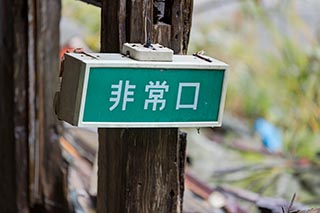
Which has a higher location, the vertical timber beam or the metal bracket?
the metal bracket

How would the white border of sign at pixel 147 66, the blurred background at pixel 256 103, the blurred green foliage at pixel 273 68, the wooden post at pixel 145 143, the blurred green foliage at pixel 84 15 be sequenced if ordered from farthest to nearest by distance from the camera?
the blurred green foliage at pixel 84 15
the blurred green foliage at pixel 273 68
the blurred background at pixel 256 103
the wooden post at pixel 145 143
the white border of sign at pixel 147 66

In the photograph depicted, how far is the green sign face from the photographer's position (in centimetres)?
115

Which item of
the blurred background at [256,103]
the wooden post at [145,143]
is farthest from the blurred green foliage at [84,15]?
the wooden post at [145,143]

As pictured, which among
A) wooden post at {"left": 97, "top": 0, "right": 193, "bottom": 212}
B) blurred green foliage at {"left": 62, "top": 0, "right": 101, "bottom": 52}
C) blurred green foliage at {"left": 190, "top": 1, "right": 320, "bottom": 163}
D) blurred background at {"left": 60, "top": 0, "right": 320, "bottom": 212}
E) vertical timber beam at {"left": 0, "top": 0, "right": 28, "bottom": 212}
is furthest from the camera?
blurred green foliage at {"left": 62, "top": 0, "right": 101, "bottom": 52}

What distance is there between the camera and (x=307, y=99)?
4340 mm

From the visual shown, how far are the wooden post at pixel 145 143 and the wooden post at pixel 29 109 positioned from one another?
3.13 feet

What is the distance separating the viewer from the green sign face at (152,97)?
115cm

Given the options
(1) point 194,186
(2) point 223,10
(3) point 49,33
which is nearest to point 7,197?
(3) point 49,33

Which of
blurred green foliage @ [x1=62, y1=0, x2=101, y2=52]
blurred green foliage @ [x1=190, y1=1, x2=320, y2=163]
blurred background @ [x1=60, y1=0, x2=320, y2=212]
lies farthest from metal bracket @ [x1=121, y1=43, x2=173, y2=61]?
blurred green foliage @ [x1=62, y1=0, x2=101, y2=52]

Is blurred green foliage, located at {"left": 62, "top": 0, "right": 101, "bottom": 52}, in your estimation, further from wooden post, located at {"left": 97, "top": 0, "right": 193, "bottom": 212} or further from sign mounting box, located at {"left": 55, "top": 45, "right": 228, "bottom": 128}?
sign mounting box, located at {"left": 55, "top": 45, "right": 228, "bottom": 128}

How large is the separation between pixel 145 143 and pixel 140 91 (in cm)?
17

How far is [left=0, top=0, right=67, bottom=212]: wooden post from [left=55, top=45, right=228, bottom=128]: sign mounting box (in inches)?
43.4

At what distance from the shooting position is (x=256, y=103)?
18.7 feet

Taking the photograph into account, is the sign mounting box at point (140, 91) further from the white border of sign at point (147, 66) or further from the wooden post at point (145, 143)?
the wooden post at point (145, 143)
